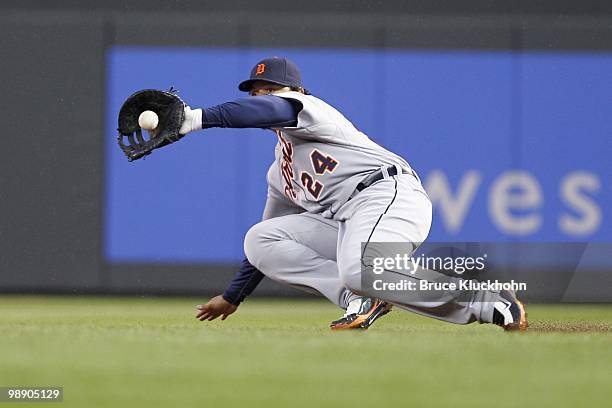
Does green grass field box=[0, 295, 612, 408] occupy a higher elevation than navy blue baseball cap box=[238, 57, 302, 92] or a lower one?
lower

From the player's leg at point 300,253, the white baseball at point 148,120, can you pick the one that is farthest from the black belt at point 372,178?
the white baseball at point 148,120

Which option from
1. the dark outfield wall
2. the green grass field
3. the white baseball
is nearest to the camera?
the green grass field

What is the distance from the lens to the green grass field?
248cm

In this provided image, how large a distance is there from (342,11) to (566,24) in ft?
5.04

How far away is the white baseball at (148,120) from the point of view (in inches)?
161

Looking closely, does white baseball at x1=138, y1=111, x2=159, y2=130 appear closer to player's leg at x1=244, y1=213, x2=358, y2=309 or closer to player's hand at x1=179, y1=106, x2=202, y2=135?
player's hand at x1=179, y1=106, x2=202, y2=135

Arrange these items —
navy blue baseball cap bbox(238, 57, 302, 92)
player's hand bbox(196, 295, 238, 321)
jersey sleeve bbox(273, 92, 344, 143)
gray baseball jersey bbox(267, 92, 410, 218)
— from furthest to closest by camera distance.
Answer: player's hand bbox(196, 295, 238, 321)
navy blue baseball cap bbox(238, 57, 302, 92)
gray baseball jersey bbox(267, 92, 410, 218)
jersey sleeve bbox(273, 92, 344, 143)

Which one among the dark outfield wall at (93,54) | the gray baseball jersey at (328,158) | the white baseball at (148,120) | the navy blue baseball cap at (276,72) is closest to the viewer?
the white baseball at (148,120)

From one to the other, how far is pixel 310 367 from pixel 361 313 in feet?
5.12

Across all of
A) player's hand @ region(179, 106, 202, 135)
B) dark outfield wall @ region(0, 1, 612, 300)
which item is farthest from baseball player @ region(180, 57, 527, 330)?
dark outfield wall @ region(0, 1, 612, 300)

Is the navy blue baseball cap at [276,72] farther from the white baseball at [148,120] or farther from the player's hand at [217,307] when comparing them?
the player's hand at [217,307]

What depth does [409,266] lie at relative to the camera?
4.28 metres

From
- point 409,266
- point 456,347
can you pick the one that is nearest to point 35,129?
point 409,266

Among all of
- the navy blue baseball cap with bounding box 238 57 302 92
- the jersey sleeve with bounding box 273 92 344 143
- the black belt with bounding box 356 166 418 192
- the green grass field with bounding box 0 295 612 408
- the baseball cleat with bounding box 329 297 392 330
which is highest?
the navy blue baseball cap with bounding box 238 57 302 92
